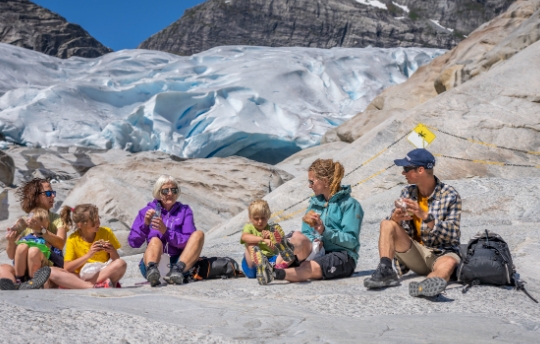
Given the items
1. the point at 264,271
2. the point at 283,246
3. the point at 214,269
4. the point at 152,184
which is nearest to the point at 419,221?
the point at 283,246

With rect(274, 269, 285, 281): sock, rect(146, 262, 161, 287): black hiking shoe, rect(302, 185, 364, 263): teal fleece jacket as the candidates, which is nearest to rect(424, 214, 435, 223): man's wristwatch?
rect(302, 185, 364, 263): teal fleece jacket

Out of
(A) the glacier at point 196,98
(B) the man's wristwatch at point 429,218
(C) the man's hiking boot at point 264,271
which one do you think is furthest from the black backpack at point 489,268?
(A) the glacier at point 196,98

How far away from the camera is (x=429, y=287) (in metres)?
4.10

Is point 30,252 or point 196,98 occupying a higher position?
point 196,98

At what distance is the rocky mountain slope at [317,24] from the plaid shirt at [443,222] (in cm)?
9849

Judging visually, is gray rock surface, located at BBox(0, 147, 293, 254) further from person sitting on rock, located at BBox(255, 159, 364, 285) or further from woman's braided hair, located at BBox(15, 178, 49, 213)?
person sitting on rock, located at BBox(255, 159, 364, 285)

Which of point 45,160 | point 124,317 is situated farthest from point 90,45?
point 124,317

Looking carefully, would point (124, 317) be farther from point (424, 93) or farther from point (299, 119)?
point (299, 119)

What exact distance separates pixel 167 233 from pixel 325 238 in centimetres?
129

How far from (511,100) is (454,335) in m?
8.65

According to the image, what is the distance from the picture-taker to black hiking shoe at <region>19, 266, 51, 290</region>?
4598 mm

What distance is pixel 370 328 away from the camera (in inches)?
140

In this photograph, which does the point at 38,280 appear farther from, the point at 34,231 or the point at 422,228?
the point at 422,228

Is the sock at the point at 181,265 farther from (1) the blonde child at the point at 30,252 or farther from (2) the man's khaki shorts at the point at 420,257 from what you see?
(2) the man's khaki shorts at the point at 420,257
